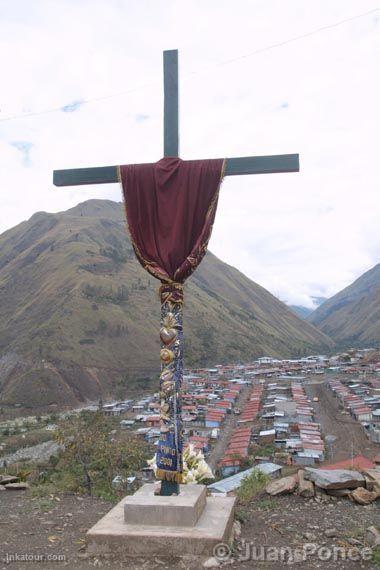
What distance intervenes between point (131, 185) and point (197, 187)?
2.48ft

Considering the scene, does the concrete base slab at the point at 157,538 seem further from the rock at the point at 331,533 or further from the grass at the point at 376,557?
the grass at the point at 376,557

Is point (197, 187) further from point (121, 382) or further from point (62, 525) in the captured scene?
point (121, 382)

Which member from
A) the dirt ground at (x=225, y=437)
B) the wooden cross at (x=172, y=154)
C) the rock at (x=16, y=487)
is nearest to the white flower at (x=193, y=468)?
the rock at (x=16, y=487)

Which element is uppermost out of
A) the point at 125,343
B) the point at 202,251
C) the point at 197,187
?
the point at 197,187

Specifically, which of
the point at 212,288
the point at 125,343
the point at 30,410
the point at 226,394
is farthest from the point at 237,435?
the point at 212,288

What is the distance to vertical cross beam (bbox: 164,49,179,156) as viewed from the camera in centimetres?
555

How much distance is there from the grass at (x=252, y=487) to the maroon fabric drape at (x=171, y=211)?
305 cm

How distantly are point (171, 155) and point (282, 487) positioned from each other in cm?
416

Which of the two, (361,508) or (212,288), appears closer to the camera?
(361,508)

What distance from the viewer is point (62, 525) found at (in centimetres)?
539

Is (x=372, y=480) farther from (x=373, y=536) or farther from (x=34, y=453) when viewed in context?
(x=34, y=453)

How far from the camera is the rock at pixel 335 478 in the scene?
5.86m

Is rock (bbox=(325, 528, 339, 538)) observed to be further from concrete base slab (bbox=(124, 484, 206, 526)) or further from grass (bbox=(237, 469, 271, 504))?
grass (bbox=(237, 469, 271, 504))

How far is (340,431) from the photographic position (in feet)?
124
